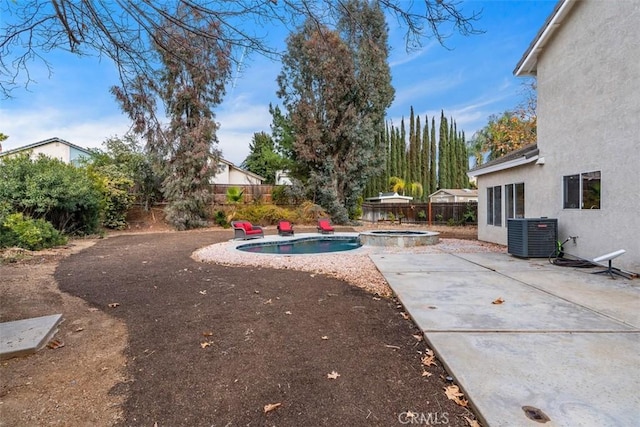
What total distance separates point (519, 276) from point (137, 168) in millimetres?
18220

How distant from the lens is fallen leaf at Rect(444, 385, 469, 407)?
228 cm

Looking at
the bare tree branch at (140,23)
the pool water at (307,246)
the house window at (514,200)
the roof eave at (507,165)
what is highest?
the bare tree branch at (140,23)

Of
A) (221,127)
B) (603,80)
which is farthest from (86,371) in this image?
(221,127)

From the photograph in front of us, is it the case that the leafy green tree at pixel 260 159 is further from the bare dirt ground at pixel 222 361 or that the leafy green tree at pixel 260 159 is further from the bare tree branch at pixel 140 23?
the bare tree branch at pixel 140 23

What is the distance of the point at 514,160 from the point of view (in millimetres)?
9414

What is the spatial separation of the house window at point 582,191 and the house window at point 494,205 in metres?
2.96

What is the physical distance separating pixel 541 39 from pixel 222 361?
9.89 meters

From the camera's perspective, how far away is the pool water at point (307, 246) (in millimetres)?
11570

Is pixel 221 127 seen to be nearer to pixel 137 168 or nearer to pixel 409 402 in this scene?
pixel 137 168

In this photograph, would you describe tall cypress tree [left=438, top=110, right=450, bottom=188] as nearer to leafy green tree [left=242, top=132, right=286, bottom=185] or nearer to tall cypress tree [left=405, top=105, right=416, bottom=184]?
tall cypress tree [left=405, top=105, right=416, bottom=184]

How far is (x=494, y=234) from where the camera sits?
10.9m

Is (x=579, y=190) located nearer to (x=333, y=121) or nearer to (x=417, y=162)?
(x=333, y=121)

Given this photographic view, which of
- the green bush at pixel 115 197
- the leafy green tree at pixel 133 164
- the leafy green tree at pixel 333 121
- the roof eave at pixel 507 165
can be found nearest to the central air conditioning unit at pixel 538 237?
the roof eave at pixel 507 165

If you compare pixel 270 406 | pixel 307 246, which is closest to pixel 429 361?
pixel 270 406
